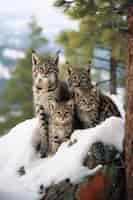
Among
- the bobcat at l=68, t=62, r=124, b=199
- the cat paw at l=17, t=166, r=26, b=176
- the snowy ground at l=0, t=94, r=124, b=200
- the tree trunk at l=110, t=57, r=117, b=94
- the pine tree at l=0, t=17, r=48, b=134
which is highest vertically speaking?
the bobcat at l=68, t=62, r=124, b=199

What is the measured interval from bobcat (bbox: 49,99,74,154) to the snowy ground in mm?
165

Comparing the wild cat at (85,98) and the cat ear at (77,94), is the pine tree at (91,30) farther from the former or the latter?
the cat ear at (77,94)

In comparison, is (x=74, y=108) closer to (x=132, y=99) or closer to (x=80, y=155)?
(x=80, y=155)

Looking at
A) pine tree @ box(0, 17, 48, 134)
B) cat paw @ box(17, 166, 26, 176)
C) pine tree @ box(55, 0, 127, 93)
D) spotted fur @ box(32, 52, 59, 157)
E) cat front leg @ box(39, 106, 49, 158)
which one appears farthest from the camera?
pine tree @ box(0, 17, 48, 134)

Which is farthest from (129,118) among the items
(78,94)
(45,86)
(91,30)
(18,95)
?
(18,95)

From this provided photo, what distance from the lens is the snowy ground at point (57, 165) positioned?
9906mm

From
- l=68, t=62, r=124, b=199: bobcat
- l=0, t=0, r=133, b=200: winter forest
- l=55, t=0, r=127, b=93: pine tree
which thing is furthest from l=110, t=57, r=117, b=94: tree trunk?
l=68, t=62, r=124, b=199: bobcat

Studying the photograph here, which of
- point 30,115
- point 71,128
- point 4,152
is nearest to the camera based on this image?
point 71,128

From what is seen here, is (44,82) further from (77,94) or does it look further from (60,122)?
(60,122)

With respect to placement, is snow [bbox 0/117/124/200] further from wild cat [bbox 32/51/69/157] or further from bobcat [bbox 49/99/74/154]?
wild cat [bbox 32/51/69/157]

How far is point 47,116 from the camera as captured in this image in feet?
35.4

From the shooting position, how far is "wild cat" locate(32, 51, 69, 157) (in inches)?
411

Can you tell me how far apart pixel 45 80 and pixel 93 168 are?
1639 mm

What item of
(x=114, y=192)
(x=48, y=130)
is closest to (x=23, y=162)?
(x=48, y=130)
